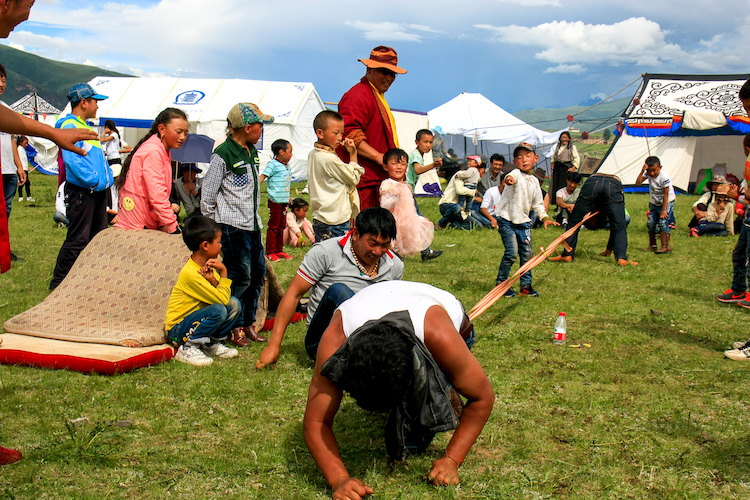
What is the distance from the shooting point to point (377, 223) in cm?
367

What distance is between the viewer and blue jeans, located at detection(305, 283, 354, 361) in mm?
3877

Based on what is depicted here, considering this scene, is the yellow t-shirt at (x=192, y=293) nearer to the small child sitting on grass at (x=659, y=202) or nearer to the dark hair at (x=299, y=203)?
the dark hair at (x=299, y=203)

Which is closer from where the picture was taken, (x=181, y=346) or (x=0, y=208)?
(x=0, y=208)

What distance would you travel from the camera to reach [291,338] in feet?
16.8

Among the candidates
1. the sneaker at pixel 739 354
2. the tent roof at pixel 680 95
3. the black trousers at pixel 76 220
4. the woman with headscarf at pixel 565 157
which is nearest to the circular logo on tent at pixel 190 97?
the woman with headscarf at pixel 565 157

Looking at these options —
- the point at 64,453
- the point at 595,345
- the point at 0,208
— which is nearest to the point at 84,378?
the point at 64,453

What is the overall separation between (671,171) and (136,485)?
20.0 metres

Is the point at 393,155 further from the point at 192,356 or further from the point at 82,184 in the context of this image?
the point at 82,184

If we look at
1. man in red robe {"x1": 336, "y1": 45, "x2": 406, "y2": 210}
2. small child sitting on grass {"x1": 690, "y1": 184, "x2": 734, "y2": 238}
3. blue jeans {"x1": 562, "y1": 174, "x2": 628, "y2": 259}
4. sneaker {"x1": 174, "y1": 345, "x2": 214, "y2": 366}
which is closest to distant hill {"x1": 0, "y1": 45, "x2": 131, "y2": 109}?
small child sitting on grass {"x1": 690, "y1": 184, "x2": 734, "y2": 238}

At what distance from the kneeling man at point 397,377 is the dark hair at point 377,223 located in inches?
30.8

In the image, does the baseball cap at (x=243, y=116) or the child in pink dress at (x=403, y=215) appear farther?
the child in pink dress at (x=403, y=215)

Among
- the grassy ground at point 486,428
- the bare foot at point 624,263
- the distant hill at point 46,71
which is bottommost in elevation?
the bare foot at point 624,263

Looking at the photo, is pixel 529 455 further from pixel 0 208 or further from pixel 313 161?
pixel 313 161

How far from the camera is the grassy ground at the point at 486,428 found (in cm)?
286
